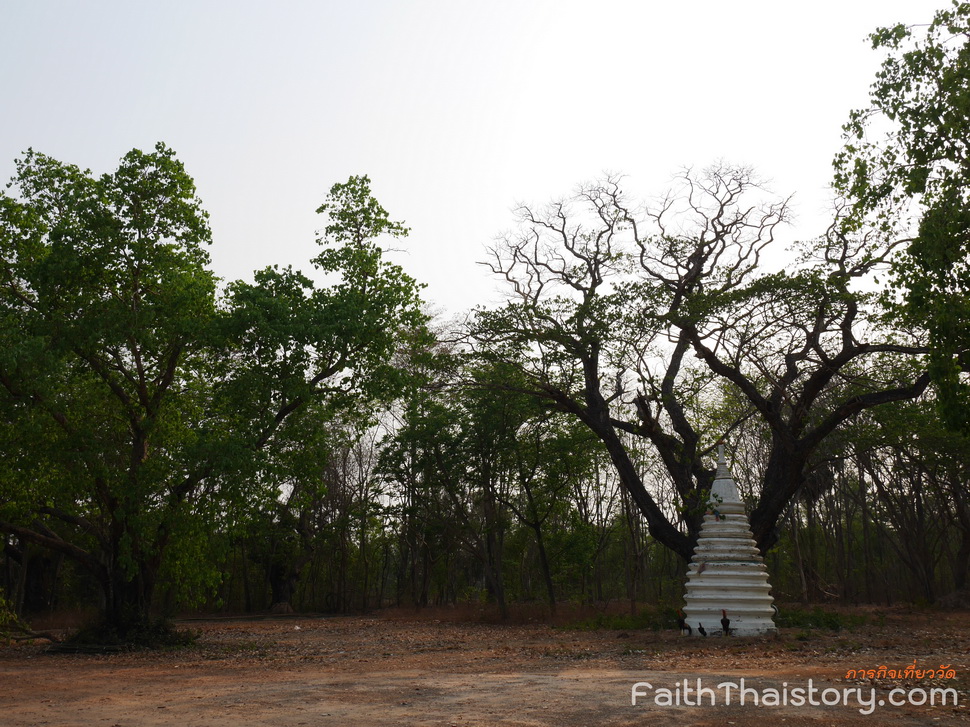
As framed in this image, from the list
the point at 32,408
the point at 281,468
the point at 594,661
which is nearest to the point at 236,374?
the point at 281,468

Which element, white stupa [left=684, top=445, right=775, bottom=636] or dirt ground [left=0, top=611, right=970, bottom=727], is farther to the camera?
white stupa [left=684, top=445, right=775, bottom=636]

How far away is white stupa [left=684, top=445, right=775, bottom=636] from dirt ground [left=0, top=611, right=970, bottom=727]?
21.4 inches

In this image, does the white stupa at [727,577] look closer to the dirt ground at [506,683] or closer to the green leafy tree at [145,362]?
the dirt ground at [506,683]

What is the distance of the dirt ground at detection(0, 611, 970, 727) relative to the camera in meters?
6.91

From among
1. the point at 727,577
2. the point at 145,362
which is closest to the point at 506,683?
the point at 727,577

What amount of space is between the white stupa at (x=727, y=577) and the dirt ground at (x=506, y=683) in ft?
1.78

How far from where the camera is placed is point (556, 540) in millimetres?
31609

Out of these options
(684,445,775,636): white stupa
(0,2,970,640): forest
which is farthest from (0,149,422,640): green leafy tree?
(684,445,775,636): white stupa

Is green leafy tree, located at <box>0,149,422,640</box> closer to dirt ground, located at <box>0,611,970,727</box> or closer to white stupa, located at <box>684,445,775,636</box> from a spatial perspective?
dirt ground, located at <box>0,611,970,727</box>

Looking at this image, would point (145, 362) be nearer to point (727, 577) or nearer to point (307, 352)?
point (307, 352)

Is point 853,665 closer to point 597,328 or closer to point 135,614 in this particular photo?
point 597,328

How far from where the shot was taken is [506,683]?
29.9 ft

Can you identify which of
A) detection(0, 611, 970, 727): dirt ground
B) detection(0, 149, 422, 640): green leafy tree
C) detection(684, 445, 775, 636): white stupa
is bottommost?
detection(0, 611, 970, 727): dirt ground

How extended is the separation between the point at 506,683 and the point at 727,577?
7.39 metres
